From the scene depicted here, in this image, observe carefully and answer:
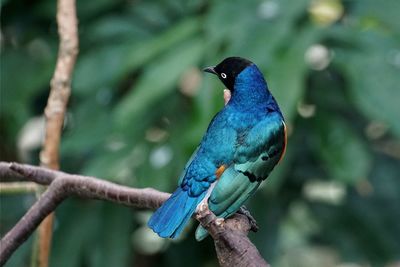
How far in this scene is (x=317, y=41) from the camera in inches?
125

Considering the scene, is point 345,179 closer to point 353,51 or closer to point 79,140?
point 353,51

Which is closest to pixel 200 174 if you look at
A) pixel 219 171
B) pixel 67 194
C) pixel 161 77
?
pixel 219 171

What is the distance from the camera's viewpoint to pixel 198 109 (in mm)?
3066

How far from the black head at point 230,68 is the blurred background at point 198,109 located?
0.46 meters

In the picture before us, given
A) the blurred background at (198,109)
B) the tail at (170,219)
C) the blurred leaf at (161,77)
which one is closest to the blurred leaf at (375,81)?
the blurred background at (198,109)

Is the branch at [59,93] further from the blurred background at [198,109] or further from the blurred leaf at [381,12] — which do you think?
the blurred leaf at [381,12]

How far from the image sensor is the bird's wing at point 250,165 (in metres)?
2.12

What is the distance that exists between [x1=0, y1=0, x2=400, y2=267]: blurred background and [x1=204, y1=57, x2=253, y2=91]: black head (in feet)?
1.50

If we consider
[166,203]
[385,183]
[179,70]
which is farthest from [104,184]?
[385,183]

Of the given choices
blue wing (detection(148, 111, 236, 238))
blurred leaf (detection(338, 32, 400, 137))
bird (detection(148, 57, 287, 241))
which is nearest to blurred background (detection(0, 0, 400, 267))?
blurred leaf (detection(338, 32, 400, 137))

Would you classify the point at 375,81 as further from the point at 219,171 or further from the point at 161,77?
the point at 219,171

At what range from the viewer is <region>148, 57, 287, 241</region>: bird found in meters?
2.11

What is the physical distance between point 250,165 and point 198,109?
828 mm

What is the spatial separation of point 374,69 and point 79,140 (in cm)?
107
